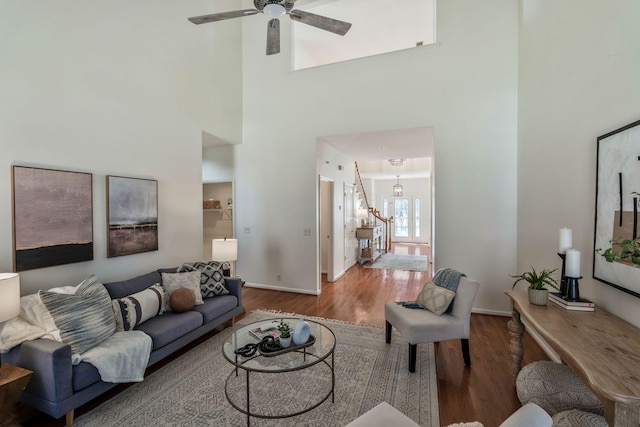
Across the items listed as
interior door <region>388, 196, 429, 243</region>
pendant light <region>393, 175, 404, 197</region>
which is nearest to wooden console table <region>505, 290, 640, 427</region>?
pendant light <region>393, 175, 404, 197</region>

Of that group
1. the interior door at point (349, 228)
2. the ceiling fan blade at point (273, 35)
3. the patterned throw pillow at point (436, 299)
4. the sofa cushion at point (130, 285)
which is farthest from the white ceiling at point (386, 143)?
the sofa cushion at point (130, 285)

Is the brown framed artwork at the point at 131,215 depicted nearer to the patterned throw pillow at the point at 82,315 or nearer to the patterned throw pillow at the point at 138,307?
the patterned throw pillow at the point at 138,307

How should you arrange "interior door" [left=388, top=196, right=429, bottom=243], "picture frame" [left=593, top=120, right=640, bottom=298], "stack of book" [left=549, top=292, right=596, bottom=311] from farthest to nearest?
1. "interior door" [left=388, top=196, right=429, bottom=243]
2. "stack of book" [left=549, top=292, right=596, bottom=311]
3. "picture frame" [left=593, top=120, right=640, bottom=298]

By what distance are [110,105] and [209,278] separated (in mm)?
2202

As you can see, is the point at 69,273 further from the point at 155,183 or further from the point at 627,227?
the point at 627,227

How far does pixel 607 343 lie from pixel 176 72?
4886mm

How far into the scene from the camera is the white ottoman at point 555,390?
68.3 inches

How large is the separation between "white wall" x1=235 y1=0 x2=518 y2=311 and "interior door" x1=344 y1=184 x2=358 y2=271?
185cm

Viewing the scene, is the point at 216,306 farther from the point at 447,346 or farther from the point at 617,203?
Answer: the point at 617,203

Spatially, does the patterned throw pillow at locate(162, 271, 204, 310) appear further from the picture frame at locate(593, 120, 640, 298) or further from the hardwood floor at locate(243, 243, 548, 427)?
the picture frame at locate(593, 120, 640, 298)

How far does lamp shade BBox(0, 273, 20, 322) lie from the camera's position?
180 centimetres

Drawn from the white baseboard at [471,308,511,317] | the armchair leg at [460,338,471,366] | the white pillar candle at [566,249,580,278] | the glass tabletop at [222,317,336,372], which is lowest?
the white baseboard at [471,308,511,317]

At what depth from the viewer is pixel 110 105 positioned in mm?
3043

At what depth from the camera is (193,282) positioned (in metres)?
3.25
